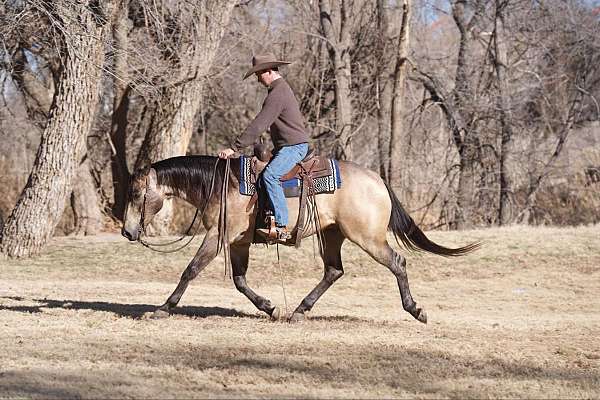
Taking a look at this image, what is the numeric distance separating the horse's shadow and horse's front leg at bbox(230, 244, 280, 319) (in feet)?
1.60

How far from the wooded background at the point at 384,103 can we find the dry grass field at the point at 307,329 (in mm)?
4892

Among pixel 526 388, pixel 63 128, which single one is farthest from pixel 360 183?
pixel 63 128

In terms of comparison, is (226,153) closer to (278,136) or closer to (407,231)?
(278,136)

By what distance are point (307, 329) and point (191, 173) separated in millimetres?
2119

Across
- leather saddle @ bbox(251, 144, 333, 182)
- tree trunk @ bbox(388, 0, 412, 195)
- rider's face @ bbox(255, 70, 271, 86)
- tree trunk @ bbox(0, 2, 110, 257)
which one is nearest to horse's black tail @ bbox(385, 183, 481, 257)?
leather saddle @ bbox(251, 144, 333, 182)

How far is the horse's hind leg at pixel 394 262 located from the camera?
399 inches

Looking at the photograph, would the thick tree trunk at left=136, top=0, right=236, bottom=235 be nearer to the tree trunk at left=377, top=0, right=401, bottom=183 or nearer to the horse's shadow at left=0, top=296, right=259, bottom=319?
the tree trunk at left=377, top=0, right=401, bottom=183

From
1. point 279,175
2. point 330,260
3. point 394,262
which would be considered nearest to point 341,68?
point 330,260

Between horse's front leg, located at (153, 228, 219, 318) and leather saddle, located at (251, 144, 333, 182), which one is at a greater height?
leather saddle, located at (251, 144, 333, 182)

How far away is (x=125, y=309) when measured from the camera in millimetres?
11273

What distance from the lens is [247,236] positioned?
33.2ft

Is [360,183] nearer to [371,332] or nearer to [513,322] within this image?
[371,332]

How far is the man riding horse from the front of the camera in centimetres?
969

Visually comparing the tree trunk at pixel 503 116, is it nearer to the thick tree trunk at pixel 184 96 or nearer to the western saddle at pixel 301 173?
the thick tree trunk at pixel 184 96
